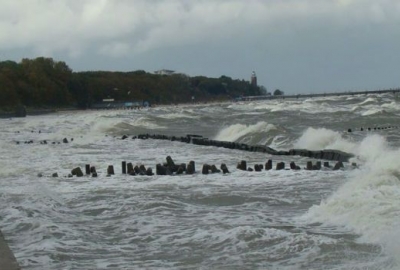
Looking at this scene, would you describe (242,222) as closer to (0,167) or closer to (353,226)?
(353,226)

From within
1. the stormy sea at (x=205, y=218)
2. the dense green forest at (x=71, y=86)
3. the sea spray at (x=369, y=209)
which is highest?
the dense green forest at (x=71, y=86)

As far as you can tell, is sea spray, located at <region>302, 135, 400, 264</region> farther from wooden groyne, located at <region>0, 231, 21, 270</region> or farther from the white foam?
the white foam

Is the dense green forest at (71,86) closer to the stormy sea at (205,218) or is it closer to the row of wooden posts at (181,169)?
the row of wooden posts at (181,169)

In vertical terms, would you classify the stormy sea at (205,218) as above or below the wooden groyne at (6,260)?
below

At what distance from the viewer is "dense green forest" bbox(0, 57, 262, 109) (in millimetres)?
142000

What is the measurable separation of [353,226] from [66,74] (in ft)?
505

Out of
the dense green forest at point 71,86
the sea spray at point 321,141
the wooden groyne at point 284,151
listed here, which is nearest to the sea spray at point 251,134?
the sea spray at point 321,141

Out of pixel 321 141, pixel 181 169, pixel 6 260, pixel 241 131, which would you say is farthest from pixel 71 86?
pixel 6 260

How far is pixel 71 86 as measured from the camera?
6245 inches

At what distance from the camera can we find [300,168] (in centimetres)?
2086

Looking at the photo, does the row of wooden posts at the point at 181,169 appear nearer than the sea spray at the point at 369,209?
No

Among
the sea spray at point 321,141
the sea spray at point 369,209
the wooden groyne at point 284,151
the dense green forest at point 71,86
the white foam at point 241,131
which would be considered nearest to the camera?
the sea spray at point 369,209

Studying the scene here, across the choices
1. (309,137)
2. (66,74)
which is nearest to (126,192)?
(309,137)

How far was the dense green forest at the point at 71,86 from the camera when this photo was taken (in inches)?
5591
